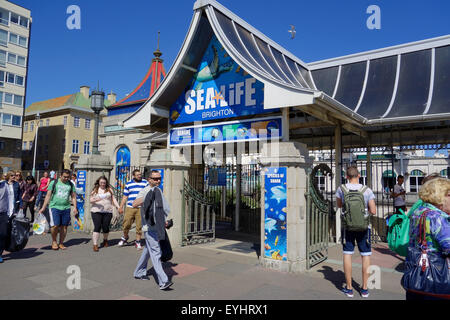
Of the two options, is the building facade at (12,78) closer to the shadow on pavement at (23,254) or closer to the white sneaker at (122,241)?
the shadow on pavement at (23,254)

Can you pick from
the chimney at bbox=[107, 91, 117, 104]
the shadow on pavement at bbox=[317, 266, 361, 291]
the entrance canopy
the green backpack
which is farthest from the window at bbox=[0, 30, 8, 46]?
the green backpack

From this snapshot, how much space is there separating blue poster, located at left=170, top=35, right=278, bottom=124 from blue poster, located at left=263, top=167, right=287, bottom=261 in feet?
5.55

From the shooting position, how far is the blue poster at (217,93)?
7.66 meters

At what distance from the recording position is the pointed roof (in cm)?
1939

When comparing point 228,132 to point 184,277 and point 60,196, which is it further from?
point 60,196

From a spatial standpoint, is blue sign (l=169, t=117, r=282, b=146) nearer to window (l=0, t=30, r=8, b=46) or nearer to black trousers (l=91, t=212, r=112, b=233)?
black trousers (l=91, t=212, r=112, b=233)

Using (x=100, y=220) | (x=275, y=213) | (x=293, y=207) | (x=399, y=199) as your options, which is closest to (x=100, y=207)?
(x=100, y=220)

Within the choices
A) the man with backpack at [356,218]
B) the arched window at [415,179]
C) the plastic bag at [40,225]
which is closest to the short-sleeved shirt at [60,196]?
the plastic bag at [40,225]

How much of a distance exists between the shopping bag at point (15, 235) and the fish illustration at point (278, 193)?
526 centimetres

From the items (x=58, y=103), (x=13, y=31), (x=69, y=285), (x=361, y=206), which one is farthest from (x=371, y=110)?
(x=58, y=103)

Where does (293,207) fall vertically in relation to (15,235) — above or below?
above

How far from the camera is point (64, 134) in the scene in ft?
155

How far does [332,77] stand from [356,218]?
24.5ft
